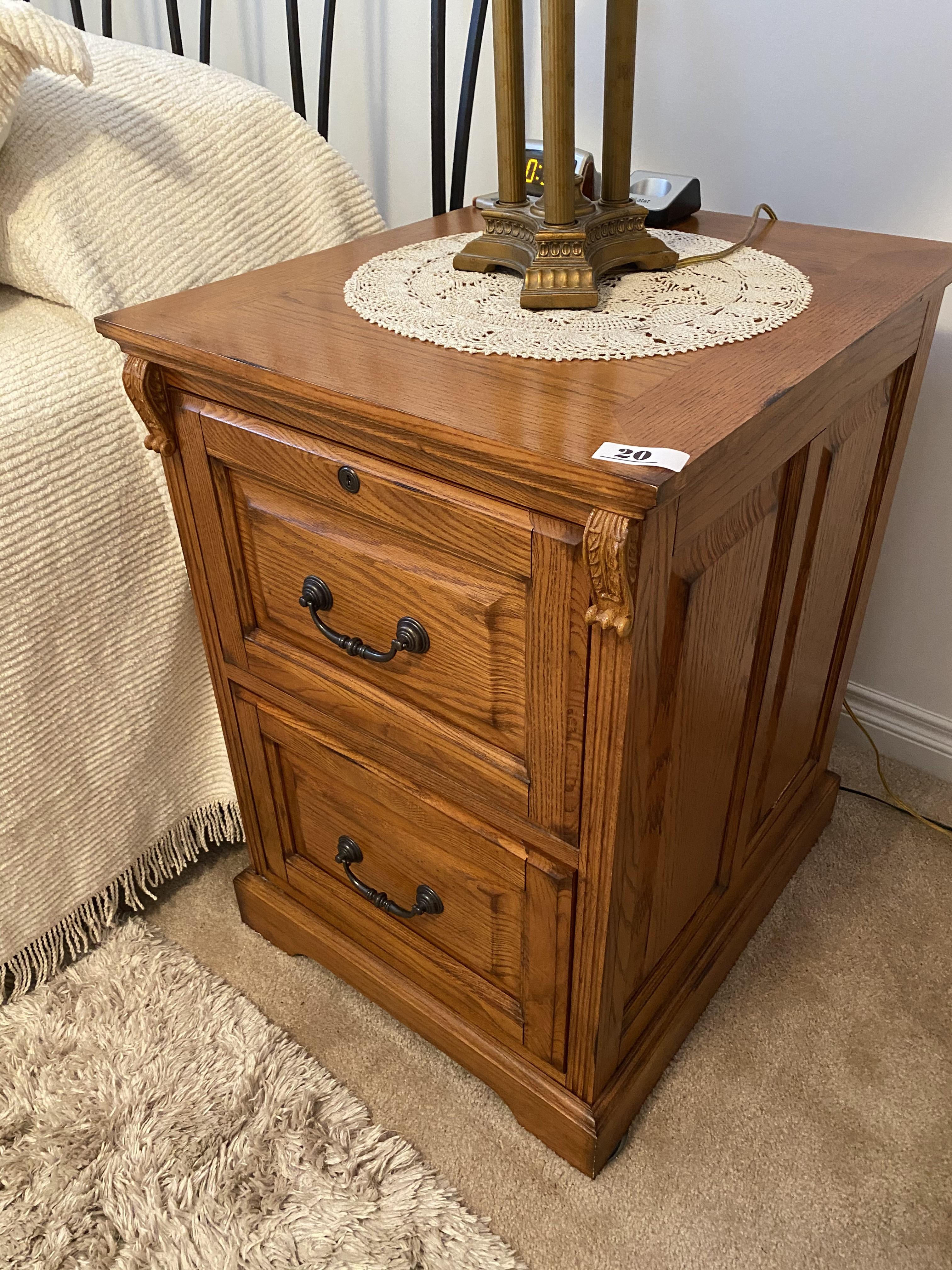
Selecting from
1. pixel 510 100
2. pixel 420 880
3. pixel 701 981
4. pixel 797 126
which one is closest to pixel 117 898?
pixel 420 880

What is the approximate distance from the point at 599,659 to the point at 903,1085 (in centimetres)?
66

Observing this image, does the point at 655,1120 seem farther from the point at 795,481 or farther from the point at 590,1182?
the point at 795,481

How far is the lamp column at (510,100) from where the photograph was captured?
0.70 meters

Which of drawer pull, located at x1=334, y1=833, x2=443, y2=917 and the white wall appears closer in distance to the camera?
drawer pull, located at x1=334, y1=833, x2=443, y2=917

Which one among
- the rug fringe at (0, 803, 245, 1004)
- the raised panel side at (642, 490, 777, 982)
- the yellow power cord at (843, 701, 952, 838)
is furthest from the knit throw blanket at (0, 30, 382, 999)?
the yellow power cord at (843, 701, 952, 838)

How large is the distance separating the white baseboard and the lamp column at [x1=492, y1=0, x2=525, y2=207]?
0.87 metres

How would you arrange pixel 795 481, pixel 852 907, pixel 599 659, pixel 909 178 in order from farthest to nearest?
pixel 852 907, pixel 909 178, pixel 795 481, pixel 599 659

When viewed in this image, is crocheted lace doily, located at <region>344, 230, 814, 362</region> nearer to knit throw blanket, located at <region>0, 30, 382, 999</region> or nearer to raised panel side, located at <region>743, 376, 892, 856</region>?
raised panel side, located at <region>743, 376, 892, 856</region>

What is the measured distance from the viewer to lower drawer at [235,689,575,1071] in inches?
29.5

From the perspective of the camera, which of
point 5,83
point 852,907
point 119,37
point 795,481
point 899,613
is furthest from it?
point 119,37

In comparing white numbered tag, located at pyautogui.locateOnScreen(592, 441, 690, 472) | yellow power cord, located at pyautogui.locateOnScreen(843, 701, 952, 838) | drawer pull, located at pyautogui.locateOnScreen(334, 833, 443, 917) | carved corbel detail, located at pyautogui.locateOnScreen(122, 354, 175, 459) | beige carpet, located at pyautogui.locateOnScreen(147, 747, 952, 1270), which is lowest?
yellow power cord, located at pyautogui.locateOnScreen(843, 701, 952, 838)

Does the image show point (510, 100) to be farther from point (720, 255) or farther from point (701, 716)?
point (701, 716)

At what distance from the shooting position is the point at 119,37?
1665 mm

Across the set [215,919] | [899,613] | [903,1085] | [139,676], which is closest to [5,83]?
[139,676]
